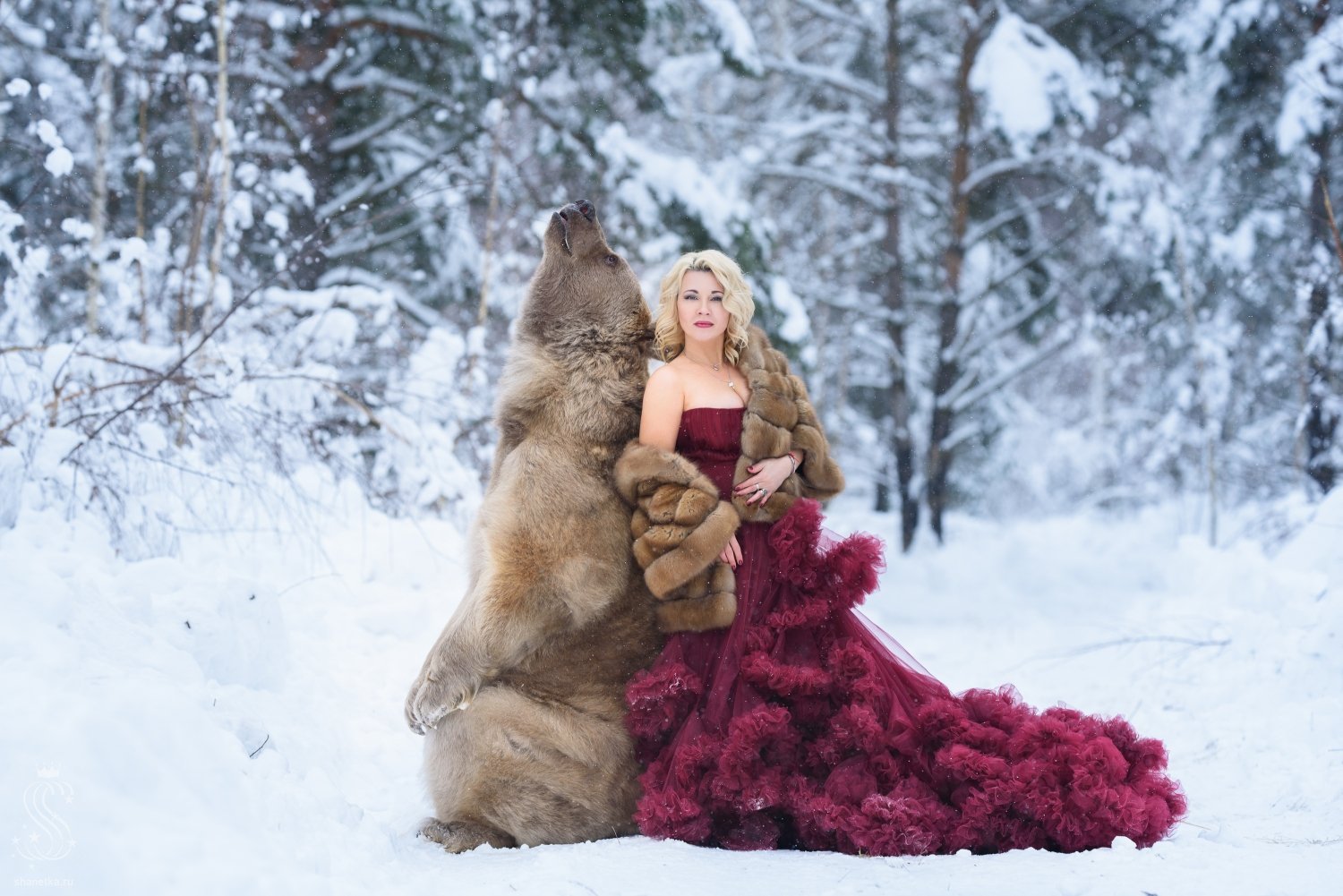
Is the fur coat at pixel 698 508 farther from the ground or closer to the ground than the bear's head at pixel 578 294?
closer to the ground

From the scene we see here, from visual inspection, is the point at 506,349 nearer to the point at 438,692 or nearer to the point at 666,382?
the point at 666,382

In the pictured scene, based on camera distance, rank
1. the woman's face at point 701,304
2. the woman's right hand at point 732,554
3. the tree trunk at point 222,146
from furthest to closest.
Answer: the tree trunk at point 222,146 < the woman's face at point 701,304 < the woman's right hand at point 732,554

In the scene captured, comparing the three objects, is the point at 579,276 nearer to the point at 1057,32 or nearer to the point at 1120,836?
→ the point at 1120,836

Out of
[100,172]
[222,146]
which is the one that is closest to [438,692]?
[222,146]

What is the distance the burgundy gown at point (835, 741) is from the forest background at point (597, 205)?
2750 mm

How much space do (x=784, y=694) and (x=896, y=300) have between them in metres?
11.0

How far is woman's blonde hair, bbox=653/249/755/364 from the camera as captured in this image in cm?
385

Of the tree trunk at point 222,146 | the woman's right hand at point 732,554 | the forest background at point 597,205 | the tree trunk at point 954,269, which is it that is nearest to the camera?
the woman's right hand at point 732,554

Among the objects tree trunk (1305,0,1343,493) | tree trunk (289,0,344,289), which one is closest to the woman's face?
tree trunk (1305,0,1343,493)

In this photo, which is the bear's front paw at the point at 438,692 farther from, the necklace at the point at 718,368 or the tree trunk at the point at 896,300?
the tree trunk at the point at 896,300

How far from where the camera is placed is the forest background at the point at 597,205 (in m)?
5.73

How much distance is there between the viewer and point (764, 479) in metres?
3.70

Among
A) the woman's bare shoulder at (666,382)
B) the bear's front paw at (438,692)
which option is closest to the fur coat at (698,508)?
the woman's bare shoulder at (666,382)

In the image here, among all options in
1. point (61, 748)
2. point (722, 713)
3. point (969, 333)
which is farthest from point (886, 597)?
point (61, 748)
